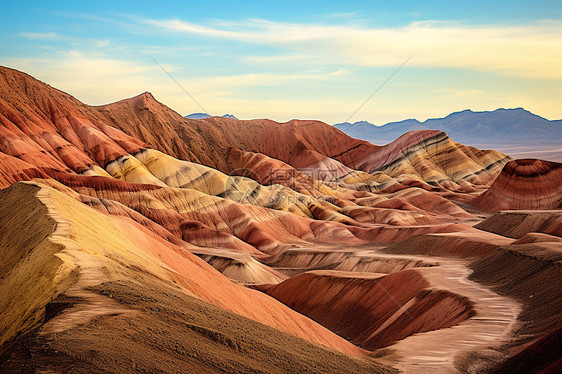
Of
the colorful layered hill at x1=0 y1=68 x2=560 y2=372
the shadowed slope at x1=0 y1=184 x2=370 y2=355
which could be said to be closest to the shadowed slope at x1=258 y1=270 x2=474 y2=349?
the colorful layered hill at x1=0 y1=68 x2=560 y2=372

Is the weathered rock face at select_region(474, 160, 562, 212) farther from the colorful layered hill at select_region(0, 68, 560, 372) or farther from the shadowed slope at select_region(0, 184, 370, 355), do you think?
the shadowed slope at select_region(0, 184, 370, 355)

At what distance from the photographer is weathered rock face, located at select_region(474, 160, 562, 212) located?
352 ft

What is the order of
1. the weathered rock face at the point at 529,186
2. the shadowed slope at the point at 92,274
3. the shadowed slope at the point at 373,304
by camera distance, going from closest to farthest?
the shadowed slope at the point at 92,274, the shadowed slope at the point at 373,304, the weathered rock face at the point at 529,186

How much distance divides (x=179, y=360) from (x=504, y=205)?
A: 4490 inches

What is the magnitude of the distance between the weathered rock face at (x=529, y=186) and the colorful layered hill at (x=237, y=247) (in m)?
0.43

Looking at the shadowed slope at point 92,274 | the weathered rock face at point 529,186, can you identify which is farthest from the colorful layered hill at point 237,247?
the weathered rock face at point 529,186

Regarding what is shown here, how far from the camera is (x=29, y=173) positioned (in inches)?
3317

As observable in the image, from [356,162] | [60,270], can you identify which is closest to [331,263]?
[60,270]

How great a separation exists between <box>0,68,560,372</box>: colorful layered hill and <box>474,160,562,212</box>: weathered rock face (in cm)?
43

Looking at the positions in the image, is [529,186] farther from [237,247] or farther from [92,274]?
[92,274]

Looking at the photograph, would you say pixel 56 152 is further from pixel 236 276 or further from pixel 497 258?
pixel 497 258

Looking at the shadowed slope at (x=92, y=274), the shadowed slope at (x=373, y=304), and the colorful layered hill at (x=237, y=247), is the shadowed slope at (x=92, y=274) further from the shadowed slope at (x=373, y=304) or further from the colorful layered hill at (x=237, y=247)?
the shadowed slope at (x=373, y=304)

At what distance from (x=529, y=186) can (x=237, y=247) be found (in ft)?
209

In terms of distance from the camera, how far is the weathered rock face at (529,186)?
352 feet
